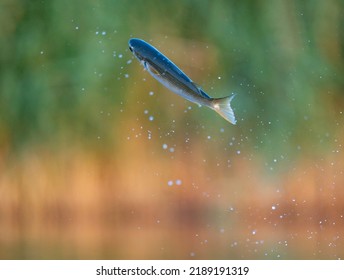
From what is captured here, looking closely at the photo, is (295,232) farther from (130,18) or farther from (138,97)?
(130,18)

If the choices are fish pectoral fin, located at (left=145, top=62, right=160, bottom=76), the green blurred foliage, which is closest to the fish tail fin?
fish pectoral fin, located at (left=145, top=62, right=160, bottom=76)

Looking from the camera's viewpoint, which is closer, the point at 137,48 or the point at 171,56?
the point at 137,48

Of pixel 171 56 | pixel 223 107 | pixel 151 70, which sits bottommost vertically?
pixel 223 107

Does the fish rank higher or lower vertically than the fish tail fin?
higher

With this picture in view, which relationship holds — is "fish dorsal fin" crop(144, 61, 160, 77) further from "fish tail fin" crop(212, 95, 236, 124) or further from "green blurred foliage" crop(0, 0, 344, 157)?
"green blurred foliage" crop(0, 0, 344, 157)

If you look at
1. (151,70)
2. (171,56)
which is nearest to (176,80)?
(151,70)

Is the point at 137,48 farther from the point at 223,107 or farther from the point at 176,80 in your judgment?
the point at 223,107

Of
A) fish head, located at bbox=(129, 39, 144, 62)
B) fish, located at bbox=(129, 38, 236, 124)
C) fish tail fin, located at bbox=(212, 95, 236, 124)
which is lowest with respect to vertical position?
fish tail fin, located at bbox=(212, 95, 236, 124)

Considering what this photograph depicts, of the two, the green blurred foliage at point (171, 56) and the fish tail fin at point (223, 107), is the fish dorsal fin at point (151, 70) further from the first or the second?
the green blurred foliage at point (171, 56)
